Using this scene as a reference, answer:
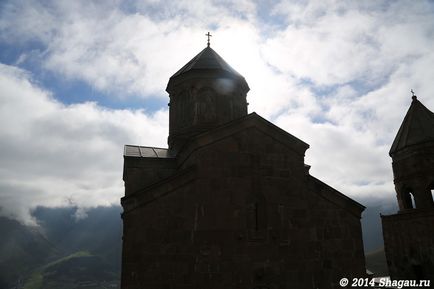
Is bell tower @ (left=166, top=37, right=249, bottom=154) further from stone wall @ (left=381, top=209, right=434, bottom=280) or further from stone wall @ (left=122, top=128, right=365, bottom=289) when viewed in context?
stone wall @ (left=381, top=209, right=434, bottom=280)

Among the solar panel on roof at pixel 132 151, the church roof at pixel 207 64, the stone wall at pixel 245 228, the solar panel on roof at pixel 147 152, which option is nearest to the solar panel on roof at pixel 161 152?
the solar panel on roof at pixel 147 152

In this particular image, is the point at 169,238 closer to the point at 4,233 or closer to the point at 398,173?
the point at 398,173

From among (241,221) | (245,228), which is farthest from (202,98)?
(245,228)

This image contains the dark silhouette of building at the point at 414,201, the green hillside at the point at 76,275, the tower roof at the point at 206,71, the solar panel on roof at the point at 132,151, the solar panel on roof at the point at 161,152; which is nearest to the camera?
the solar panel on roof at the point at 132,151

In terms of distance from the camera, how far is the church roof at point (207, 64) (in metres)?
11.9

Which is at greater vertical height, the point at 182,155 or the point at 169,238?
the point at 182,155

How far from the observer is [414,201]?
12719mm

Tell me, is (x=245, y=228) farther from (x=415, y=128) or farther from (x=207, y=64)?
(x=415, y=128)

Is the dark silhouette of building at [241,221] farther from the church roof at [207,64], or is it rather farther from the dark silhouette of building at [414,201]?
the dark silhouette of building at [414,201]

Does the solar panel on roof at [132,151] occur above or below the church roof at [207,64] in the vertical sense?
below

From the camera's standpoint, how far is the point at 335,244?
315 inches

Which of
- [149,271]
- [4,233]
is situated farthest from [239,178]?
[4,233]

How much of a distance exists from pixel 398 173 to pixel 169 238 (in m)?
11.0

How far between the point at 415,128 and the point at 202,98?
9139mm
